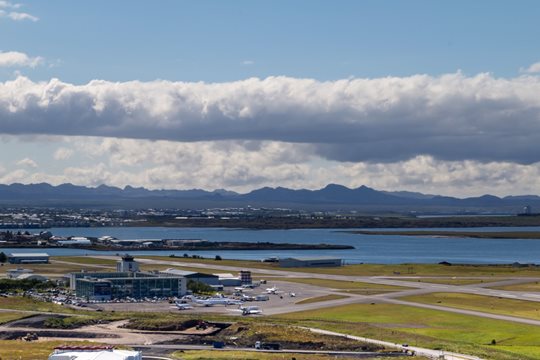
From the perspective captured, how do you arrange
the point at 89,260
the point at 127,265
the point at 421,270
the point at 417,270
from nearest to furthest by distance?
the point at 127,265 → the point at 417,270 → the point at 421,270 → the point at 89,260

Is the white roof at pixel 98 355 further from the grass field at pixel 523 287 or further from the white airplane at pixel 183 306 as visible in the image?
the grass field at pixel 523 287

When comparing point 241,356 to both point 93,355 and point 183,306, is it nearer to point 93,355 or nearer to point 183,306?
point 93,355

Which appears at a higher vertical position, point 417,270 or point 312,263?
point 312,263

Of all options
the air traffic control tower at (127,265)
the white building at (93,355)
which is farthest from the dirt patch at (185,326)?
the air traffic control tower at (127,265)

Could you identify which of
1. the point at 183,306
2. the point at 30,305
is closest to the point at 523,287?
the point at 183,306

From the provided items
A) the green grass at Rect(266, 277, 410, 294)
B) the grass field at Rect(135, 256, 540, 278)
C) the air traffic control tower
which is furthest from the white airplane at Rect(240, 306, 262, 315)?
the grass field at Rect(135, 256, 540, 278)

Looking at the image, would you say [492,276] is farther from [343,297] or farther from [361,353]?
[361,353]
